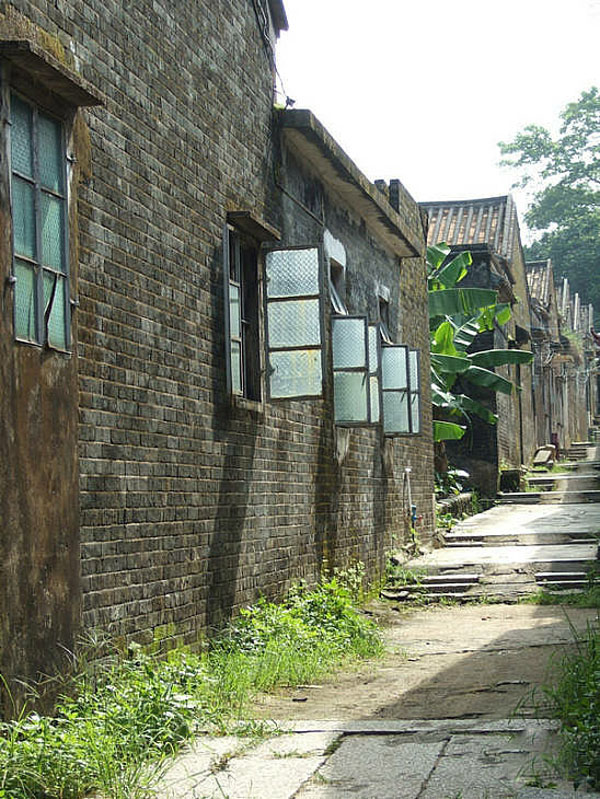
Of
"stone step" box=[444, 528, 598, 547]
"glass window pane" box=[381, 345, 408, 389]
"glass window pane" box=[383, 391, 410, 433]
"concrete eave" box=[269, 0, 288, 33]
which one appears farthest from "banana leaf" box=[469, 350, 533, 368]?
"concrete eave" box=[269, 0, 288, 33]

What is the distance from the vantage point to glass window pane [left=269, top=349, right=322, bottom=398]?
9125mm

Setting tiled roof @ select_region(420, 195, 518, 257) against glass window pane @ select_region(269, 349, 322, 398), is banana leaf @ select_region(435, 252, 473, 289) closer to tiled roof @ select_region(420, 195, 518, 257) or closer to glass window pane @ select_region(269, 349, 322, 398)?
tiled roof @ select_region(420, 195, 518, 257)

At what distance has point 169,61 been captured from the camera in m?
7.48

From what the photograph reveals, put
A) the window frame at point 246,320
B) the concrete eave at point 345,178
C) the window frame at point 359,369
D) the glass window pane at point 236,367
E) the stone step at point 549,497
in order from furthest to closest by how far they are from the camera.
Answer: the stone step at point 549,497 < the window frame at point 359,369 < the concrete eave at point 345,178 < the window frame at point 246,320 < the glass window pane at point 236,367

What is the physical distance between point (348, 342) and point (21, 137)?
631cm

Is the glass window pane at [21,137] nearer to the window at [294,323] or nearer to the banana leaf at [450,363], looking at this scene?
the window at [294,323]

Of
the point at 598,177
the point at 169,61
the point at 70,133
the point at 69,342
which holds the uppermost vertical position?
the point at 598,177

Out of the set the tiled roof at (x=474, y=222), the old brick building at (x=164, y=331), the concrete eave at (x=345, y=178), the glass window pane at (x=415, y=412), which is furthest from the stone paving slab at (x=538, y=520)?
the tiled roof at (x=474, y=222)

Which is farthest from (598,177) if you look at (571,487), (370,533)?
(370,533)

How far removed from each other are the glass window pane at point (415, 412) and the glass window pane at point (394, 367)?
41cm

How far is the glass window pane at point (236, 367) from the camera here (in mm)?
8453

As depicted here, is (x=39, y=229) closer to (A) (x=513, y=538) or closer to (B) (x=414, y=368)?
(B) (x=414, y=368)

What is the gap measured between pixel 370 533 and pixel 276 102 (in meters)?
5.36

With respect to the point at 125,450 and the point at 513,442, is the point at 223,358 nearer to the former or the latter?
the point at 125,450
